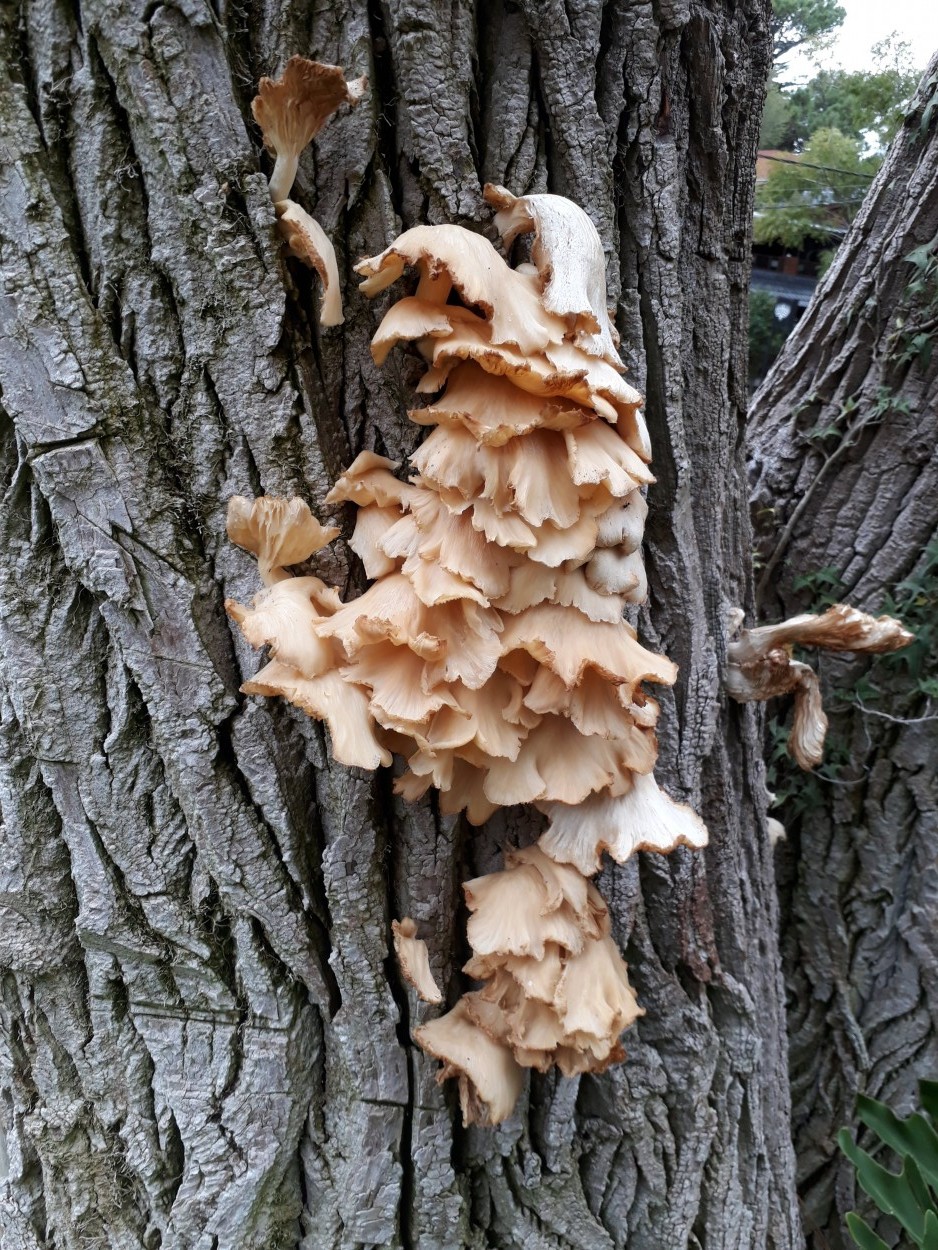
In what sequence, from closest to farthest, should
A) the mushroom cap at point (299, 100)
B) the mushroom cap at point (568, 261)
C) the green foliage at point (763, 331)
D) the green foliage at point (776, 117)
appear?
the mushroom cap at point (299, 100), the mushroom cap at point (568, 261), the green foliage at point (776, 117), the green foliage at point (763, 331)

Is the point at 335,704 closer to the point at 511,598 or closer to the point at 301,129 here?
the point at 511,598

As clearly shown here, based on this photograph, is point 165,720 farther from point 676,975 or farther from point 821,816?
point 821,816

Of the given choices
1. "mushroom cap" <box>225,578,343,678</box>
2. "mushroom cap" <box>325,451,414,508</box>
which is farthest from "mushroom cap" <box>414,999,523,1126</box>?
"mushroom cap" <box>325,451,414,508</box>

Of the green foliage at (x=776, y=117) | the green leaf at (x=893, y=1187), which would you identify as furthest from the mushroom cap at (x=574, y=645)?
the green foliage at (x=776, y=117)

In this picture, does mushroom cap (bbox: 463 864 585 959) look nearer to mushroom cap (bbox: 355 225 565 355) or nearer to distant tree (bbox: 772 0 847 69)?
mushroom cap (bbox: 355 225 565 355)

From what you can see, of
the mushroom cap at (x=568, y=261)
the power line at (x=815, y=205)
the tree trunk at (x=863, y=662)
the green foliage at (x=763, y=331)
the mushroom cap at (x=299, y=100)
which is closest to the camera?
the mushroom cap at (x=299, y=100)

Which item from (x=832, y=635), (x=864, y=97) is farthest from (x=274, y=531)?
(x=864, y=97)

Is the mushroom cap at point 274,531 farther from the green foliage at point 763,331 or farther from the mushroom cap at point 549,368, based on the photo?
the green foliage at point 763,331
